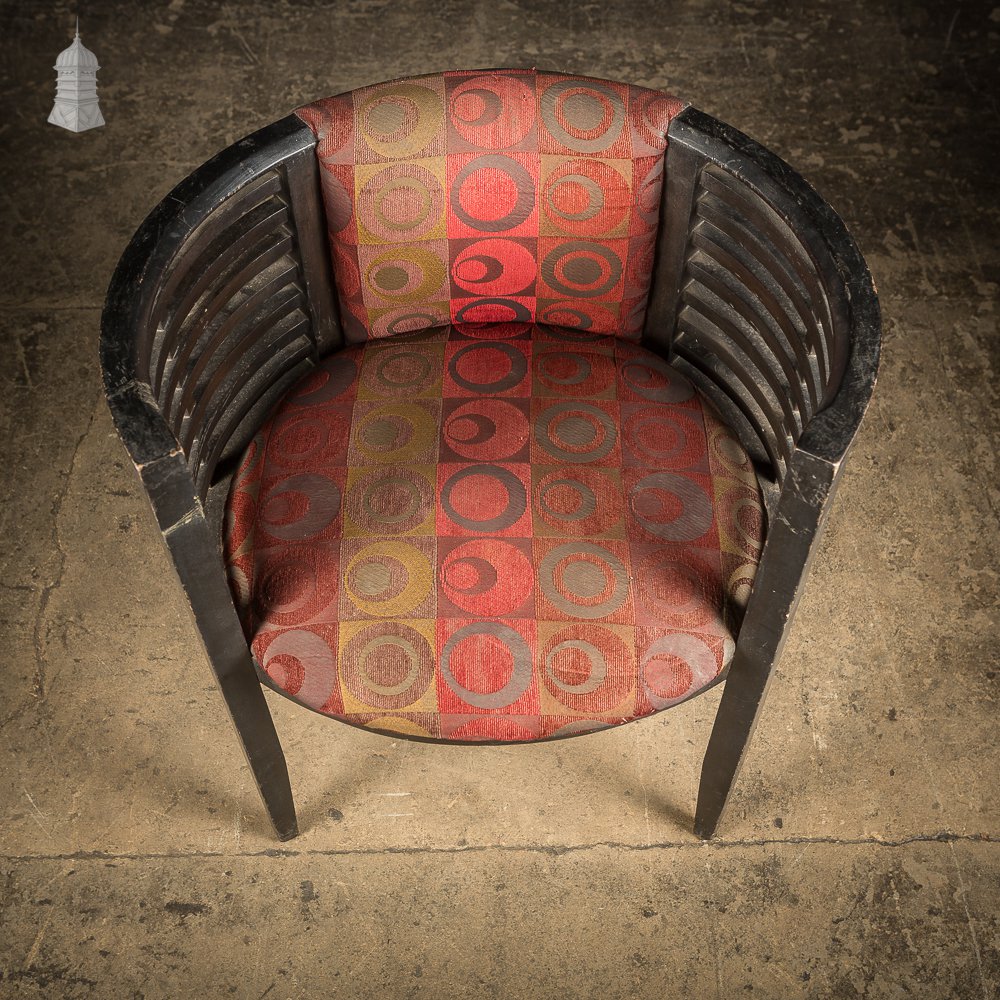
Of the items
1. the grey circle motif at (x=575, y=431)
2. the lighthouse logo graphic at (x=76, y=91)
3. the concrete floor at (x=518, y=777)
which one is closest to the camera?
the grey circle motif at (x=575, y=431)

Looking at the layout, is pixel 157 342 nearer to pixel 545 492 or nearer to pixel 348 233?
pixel 348 233

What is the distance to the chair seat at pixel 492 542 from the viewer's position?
4.74 feet

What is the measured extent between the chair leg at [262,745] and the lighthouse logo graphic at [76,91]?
69.9 inches

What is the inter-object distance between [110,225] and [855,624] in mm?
1795

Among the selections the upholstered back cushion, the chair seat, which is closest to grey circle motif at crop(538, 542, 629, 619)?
the chair seat

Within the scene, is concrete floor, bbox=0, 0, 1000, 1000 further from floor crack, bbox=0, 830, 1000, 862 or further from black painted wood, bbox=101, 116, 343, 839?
black painted wood, bbox=101, 116, 343, 839

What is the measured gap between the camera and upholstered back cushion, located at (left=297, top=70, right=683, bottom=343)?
148 centimetres

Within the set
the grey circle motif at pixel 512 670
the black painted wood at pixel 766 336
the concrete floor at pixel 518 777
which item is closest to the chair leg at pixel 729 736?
the black painted wood at pixel 766 336

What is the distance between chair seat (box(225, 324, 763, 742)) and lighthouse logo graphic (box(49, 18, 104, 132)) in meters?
1.51

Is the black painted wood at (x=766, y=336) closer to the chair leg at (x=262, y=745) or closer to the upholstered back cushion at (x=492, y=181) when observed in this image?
the upholstered back cushion at (x=492, y=181)

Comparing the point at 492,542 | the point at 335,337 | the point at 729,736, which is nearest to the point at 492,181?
the point at 335,337

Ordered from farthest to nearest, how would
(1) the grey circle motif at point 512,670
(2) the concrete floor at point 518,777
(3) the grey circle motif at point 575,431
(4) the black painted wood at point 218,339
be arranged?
1. (2) the concrete floor at point 518,777
2. (3) the grey circle motif at point 575,431
3. (1) the grey circle motif at point 512,670
4. (4) the black painted wood at point 218,339

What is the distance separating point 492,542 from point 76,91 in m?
1.95

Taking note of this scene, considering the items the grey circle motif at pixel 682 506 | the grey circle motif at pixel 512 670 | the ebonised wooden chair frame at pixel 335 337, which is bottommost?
the grey circle motif at pixel 512 670
